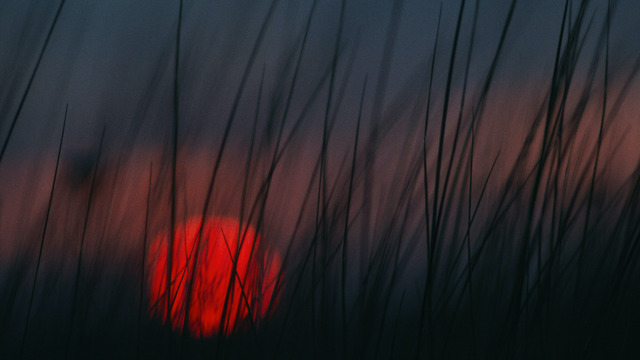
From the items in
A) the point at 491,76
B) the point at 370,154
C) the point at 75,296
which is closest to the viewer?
the point at 491,76

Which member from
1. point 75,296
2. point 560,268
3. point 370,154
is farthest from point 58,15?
point 560,268

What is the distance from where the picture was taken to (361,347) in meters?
0.69

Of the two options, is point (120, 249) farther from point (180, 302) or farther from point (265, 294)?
point (265, 294)

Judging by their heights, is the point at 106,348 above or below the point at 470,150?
below

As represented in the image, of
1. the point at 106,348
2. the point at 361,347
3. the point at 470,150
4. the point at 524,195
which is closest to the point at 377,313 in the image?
the point at 361,347

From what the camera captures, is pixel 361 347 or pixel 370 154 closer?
pixel 361 347

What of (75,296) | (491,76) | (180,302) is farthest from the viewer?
(180,302)

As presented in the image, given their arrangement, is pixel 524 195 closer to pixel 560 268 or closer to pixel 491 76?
pixel 560 268

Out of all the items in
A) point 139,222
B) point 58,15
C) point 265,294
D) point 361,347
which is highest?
point 58,15

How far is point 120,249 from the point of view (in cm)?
113

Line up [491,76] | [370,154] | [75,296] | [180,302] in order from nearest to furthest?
[491,76] → [75,296] → [370,154] → [180,302]

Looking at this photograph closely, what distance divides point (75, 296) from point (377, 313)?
1.26ft

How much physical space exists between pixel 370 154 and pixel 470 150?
0.20 m

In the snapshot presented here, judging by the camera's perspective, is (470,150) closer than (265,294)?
Yes
